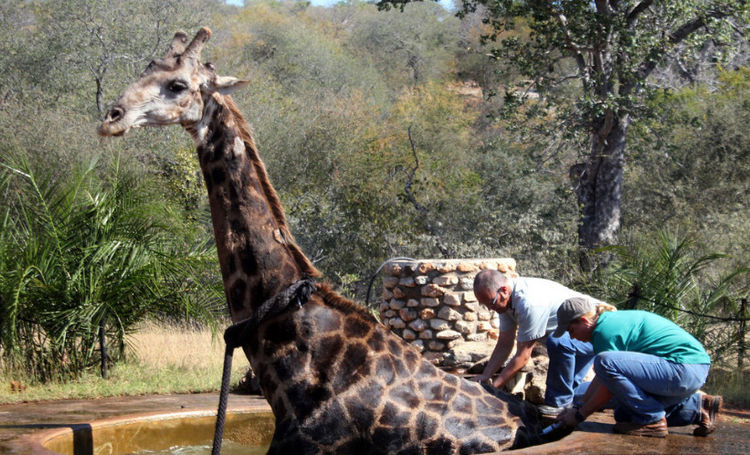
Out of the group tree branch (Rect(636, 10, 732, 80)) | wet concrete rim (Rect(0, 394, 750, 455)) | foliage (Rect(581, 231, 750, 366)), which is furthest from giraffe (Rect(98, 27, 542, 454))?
tree branch (Rect(636, 10, 732, 80))

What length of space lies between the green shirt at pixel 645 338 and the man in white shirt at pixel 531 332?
446 millimetres

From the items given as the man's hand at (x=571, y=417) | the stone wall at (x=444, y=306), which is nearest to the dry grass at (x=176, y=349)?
the stone wall at (x=444, y=306)

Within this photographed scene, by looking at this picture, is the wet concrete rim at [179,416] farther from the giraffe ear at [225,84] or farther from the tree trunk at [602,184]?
the tree trunk at [602,184]

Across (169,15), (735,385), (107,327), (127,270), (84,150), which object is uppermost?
(169,15)

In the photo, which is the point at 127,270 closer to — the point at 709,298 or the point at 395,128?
the point at 709,298

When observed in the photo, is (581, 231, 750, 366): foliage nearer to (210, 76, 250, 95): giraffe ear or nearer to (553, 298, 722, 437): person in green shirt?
(553, 298, 722, 437): person in green shirt

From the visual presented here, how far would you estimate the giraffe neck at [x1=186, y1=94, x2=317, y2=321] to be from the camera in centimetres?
469

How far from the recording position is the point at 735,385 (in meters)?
9.83

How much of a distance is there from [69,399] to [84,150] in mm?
10620

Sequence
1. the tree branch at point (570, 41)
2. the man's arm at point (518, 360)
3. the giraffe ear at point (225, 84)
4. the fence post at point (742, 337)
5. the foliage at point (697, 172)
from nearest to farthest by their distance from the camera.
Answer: the giraffe ear at point (225, 84) < the man's arm at point (518, 360) < the fence post at point (742, 337) < the tree branch at point (570, 41) < the foliage at point (697, 172)

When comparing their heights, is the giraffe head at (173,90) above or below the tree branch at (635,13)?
below

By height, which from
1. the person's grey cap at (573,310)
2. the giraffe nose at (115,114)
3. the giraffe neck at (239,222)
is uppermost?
the giraffe nose at (115,114)

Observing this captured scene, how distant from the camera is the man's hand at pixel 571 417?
502cm

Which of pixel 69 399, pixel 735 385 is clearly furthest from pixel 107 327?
pixel 735 385
